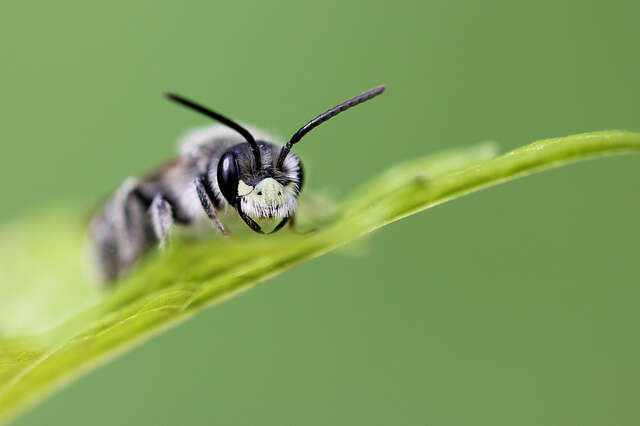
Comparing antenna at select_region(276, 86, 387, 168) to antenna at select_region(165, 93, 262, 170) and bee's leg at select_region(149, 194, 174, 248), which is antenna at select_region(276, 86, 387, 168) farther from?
bee's leg at select_region(149, 194, 174, 248)

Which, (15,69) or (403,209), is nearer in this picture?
(403,209)

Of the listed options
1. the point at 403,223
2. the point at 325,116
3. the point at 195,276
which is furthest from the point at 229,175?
the point at 403,223

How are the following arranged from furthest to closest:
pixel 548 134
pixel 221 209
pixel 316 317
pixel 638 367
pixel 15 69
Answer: pixel 15 69 < pixel 548 134 < pixel 316 317 < pixel 638 367 < pixel 221 209

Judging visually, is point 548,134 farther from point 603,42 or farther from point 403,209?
point 403,209

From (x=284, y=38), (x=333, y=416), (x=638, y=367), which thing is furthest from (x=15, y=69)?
(x=638, y=367)

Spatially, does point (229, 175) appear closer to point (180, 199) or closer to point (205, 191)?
point (205, 191)
